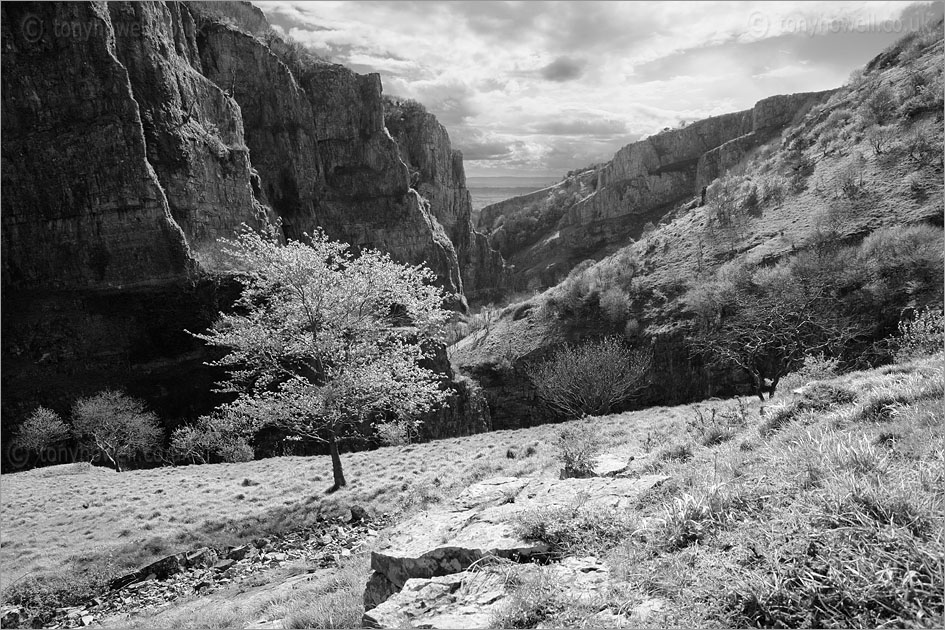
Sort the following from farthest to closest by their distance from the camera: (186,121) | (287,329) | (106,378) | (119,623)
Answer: (186,121) → (106,378) → (287,329) → (119,623)

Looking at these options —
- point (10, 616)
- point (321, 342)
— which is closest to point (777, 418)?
point (321, 342)

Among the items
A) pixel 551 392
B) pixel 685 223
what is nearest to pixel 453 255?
pixel 685 223

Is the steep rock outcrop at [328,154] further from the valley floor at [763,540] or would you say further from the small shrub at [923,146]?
the valley floor at [763,540]

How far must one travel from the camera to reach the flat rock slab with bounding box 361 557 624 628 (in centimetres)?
425

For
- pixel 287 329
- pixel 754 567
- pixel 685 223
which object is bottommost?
pixel 754 567

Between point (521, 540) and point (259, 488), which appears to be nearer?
point (521, 540)

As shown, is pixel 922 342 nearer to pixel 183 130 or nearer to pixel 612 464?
pixel 612 464

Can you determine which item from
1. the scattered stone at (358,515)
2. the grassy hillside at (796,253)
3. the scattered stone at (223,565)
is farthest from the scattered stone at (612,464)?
the grassy hillside at (796,253)

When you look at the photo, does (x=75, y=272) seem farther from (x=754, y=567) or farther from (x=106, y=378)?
(x=754, y=567)

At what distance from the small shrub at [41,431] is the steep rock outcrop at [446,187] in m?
109

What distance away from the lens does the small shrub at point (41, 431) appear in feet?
142

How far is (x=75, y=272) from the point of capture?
61.3 m

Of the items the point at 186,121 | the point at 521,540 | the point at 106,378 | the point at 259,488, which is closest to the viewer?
the point at 521,540

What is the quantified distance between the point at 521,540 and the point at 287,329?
1331cm
